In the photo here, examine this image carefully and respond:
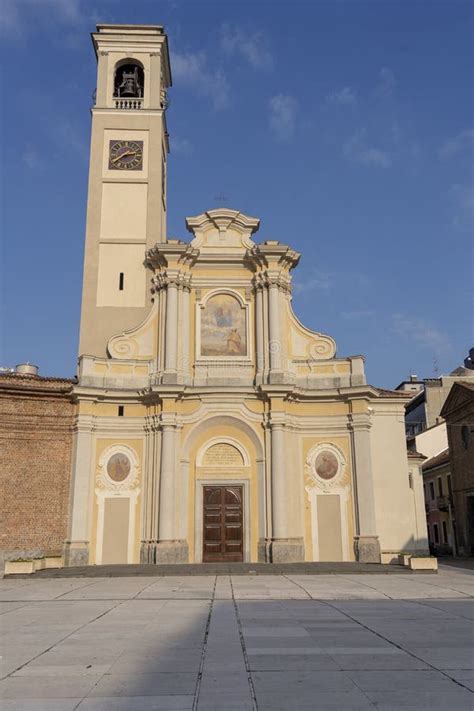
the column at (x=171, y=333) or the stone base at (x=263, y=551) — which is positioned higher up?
the column at (x=171, y=333)

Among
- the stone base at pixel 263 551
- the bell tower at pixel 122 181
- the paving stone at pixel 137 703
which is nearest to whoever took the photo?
the paving stone at pixel 137 703

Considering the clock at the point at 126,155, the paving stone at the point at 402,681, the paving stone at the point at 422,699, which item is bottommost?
the paving stone at the point at 422,699

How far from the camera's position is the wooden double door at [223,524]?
24.7 metres

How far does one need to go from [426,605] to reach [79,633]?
6.90m

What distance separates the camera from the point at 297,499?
82.9ft

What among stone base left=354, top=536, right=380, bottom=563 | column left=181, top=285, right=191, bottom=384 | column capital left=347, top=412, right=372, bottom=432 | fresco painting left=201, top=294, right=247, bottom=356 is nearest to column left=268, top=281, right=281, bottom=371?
fresco painting left=201, top=294, right=247, bottom=356

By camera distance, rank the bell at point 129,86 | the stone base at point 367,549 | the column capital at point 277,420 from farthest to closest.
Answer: the bell at point 129,86 < the column capital at point 277,420 < the stone base at point 367,549

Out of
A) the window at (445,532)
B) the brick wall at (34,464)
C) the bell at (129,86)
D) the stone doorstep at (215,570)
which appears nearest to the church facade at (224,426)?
the brick wall at (34,464)

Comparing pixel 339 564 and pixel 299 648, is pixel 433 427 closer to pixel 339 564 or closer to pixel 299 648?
pixel 339 564

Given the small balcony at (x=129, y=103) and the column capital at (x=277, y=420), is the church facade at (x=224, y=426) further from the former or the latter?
the small balcony at (x=129, y=103)

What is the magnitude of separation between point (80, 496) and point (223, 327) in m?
9.35

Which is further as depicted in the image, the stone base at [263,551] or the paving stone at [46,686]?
the stone base at [263,551]

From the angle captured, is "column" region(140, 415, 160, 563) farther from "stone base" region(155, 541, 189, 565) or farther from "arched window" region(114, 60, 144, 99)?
"arched window" region(114, 60, 144, 99)

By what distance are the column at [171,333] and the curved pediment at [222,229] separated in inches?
111
